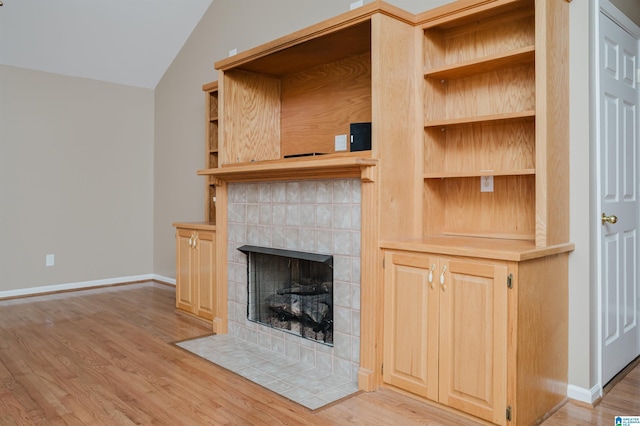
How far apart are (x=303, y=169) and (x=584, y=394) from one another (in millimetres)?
1924

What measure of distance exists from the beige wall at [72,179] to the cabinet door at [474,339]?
457 centimetres

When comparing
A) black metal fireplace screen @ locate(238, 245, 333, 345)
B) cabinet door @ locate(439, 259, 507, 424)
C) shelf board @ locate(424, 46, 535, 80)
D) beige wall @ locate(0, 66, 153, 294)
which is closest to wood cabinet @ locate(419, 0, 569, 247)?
shelf board @ locate(424, 46, 535, 80)

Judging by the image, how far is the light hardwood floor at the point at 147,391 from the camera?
2346 millimetres

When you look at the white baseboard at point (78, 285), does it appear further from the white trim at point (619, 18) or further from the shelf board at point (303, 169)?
the white trim at point (619, 18)

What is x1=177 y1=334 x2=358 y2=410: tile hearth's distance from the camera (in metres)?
2.63

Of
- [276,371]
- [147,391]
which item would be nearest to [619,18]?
[276,371]

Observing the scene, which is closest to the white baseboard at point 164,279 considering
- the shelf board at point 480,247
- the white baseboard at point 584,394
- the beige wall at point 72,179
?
the beige wall at point 72,179

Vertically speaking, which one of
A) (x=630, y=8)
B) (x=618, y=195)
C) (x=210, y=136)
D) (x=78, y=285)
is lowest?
(x=78, y=285)

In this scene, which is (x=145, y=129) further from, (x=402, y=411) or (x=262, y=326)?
(x=402, y=411)

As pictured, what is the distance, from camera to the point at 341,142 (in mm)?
3531

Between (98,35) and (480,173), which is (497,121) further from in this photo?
(98,35)

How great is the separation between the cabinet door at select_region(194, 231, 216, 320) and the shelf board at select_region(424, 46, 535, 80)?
Answer: 7.23ft

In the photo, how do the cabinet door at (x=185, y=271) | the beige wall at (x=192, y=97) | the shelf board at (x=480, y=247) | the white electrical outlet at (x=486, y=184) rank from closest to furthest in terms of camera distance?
Result: the shelf board at (x=480, y=247)
the white electrical outlet at (x=486, y=184)
the cabinet door at (x=185, y=271)
the beige wall at (x=192, y=97)

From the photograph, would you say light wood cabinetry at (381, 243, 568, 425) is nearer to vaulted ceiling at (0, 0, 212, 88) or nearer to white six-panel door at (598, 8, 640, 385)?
white six-panel door at (598, 8, 640, 385)
